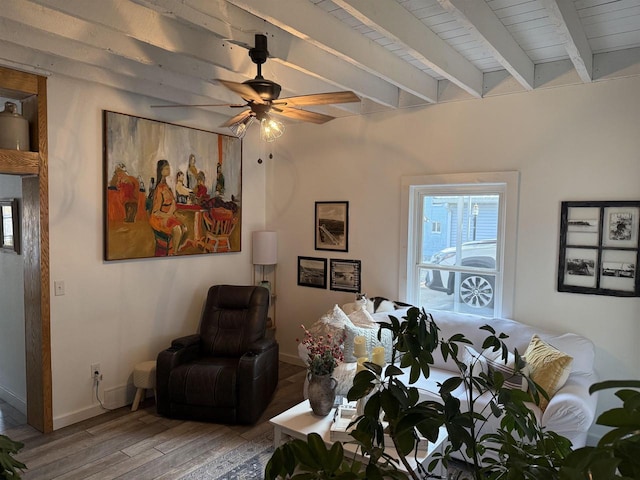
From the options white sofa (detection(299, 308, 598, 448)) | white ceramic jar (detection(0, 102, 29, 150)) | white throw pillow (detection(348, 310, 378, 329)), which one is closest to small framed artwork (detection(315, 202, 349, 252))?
white throw pillow (detection(348, 310, 378, 329))

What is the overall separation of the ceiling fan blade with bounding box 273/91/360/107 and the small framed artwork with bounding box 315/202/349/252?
206cm

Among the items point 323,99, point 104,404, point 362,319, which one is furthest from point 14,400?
point 323,99

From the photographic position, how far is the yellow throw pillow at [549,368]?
→ 9.17ft

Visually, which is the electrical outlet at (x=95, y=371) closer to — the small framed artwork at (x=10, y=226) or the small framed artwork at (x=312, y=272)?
the small framed artwork at (x=10, y=226)

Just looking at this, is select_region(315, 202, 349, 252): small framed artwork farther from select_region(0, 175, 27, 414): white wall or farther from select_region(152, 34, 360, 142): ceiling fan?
select_region(0, 175, 27, 414): white wall

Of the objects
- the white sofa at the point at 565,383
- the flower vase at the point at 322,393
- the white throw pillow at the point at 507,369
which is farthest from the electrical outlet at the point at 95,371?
the white throw pillow at the point at 507,369

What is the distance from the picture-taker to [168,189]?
4125mm

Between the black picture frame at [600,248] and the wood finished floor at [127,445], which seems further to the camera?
the black picture frame at [600,248]

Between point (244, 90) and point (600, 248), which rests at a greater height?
point (244, 90)

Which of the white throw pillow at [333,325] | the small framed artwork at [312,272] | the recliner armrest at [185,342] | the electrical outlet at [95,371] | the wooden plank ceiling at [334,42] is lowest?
the electrical outlet at [95,371]

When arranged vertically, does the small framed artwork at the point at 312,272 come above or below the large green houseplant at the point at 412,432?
below

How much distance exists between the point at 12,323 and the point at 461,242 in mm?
4094

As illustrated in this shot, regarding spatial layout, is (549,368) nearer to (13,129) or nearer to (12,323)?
(13,129)

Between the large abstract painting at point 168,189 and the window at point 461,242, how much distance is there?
1929mm
